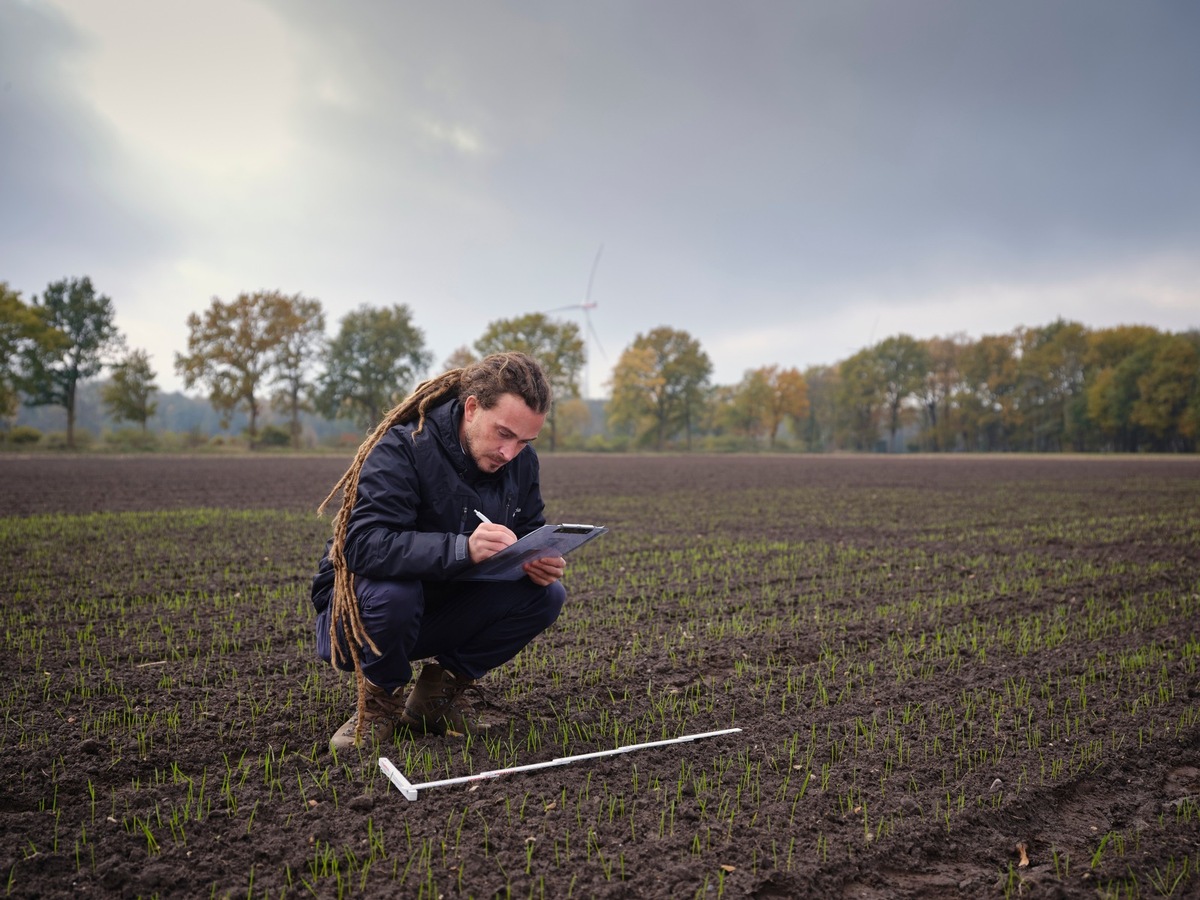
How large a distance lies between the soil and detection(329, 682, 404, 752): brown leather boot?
11 centimetres

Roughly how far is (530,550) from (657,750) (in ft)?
4.26

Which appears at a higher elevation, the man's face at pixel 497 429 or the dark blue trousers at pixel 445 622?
the man's face at pixel 497 429

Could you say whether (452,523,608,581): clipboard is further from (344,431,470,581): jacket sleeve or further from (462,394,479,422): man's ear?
(462,394,479,422): man's ear

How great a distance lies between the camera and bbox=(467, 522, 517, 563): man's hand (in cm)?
365

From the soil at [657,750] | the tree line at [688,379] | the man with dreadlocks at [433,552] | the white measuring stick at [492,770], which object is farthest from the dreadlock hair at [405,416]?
the tree line at [688,379]

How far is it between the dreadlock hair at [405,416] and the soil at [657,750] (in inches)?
22.4

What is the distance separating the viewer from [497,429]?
3.85 metres

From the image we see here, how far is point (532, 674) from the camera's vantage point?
212 inches

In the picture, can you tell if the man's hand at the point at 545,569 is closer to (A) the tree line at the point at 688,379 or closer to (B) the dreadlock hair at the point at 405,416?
(B) the dreadlock hair at the point at 405,416

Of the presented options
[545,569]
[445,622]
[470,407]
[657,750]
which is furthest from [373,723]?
[470,407]

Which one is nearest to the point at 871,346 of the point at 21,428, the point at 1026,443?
the point at 1026,443

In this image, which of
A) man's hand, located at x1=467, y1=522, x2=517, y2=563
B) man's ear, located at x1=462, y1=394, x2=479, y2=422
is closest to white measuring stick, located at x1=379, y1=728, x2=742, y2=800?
man's hand, located at x1=467, y1=522, x2=517, y2=563

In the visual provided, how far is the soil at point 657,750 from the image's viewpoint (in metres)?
3.00

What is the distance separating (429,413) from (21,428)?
5533 centimetres
